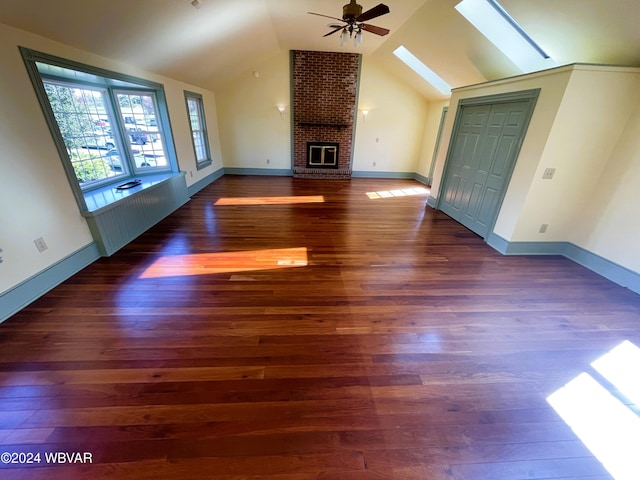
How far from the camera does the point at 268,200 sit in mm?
5488

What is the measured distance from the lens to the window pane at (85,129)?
10.6ft

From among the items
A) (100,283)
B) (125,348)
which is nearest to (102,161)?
(100,283)

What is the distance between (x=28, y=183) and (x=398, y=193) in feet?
20.3

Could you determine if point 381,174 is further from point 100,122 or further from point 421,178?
point 100,122

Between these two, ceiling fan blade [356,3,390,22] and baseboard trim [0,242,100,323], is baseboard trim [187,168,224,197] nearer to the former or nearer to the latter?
baseboard trim [0,242,100,323]

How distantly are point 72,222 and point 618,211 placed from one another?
19.6ft

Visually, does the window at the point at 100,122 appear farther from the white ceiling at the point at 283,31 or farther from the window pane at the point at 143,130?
the white ceiling at the point at 283,31

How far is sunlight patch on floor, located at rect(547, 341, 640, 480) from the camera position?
1.34 metres

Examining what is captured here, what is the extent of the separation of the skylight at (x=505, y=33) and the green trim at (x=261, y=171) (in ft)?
17.6

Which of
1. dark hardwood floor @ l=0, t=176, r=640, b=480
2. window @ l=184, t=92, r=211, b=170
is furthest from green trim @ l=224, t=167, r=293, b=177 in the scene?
dark hardwood floor @ l=0, t=176, r=640, b=480

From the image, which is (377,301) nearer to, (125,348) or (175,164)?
(125,348)

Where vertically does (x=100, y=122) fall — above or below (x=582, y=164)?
above

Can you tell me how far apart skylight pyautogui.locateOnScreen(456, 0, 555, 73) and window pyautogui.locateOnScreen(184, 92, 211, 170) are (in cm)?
520

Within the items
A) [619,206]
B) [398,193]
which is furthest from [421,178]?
[619,206]
